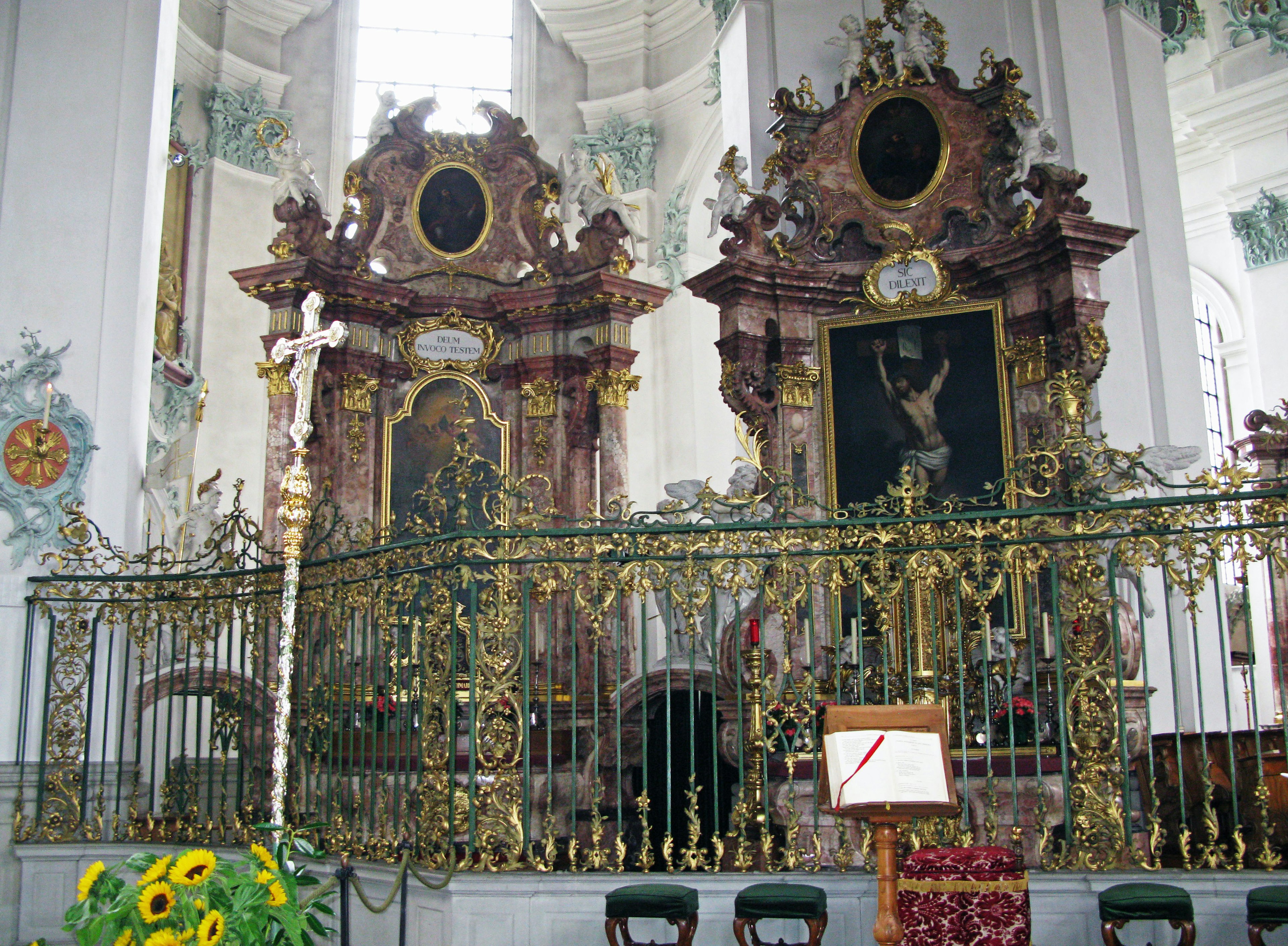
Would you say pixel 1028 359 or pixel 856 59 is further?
pixel 856 59

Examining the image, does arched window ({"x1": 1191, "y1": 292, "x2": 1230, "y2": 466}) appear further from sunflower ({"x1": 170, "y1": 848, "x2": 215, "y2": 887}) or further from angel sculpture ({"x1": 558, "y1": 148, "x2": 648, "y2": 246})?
sunflower ({"x1": 170, "y1": 848, "x2": 215, "y2": 887})

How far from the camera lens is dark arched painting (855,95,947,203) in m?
14.0

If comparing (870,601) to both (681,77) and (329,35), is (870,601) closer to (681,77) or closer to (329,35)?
(681,77)

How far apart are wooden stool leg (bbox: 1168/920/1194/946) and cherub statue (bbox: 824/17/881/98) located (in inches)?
398

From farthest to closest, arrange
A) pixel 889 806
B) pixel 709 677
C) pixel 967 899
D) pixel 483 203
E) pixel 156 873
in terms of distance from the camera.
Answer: pixel 483 203 < pixel 709 677 < pixel 967 899 < pixel 889 806 < pixel 156 873

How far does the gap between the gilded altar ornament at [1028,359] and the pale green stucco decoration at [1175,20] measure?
18.2 feet

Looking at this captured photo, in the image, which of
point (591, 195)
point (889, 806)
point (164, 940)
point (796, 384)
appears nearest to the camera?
point (164, 940)

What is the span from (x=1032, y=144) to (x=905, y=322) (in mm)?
2178

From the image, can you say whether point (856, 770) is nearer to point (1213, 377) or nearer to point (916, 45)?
point (916, 45)

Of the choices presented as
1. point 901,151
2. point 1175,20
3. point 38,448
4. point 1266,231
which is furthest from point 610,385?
point 1266,231

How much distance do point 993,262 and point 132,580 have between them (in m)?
8.78

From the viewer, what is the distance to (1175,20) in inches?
651

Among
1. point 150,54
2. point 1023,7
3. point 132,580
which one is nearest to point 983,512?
point 132,580

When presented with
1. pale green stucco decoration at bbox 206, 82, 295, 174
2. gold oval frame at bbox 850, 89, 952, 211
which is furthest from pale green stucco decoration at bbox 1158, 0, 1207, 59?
pale green stucco decoration at bbox 206, 82, 295, 174
